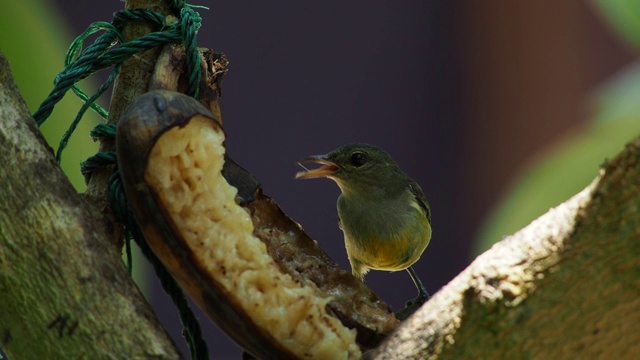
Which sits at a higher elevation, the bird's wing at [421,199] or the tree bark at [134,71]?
the tree bark at [134,71]

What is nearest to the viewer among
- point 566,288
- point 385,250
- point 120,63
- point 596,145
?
point 566,288

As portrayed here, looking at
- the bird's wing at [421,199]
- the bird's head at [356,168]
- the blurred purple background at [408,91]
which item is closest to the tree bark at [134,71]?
the bird's head at [356,168]

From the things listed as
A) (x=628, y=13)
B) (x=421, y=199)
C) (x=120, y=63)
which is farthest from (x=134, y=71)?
(x=628, y=13)

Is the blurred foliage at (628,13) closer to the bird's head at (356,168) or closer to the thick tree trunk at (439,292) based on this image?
the bird's head at (356,168)

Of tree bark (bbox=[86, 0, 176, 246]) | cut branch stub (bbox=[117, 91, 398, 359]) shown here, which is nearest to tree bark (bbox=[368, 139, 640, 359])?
cut branch stub (bbox=[117, 91, 398, 359])

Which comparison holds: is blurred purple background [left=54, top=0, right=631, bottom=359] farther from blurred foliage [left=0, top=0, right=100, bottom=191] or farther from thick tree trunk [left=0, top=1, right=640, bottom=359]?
thick tree trunk [left=0, top=1, right=640, bottom=359]

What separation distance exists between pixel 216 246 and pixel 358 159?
0.82m

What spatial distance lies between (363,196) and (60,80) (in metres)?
0.78

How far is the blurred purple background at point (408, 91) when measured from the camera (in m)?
2.81

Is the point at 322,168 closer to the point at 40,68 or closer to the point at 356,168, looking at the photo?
the point at 356,168

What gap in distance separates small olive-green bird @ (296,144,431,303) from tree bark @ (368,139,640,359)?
712mm

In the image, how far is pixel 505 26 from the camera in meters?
3.15

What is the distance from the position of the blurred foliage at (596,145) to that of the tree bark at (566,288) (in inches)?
28.8

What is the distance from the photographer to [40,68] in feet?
5.24
